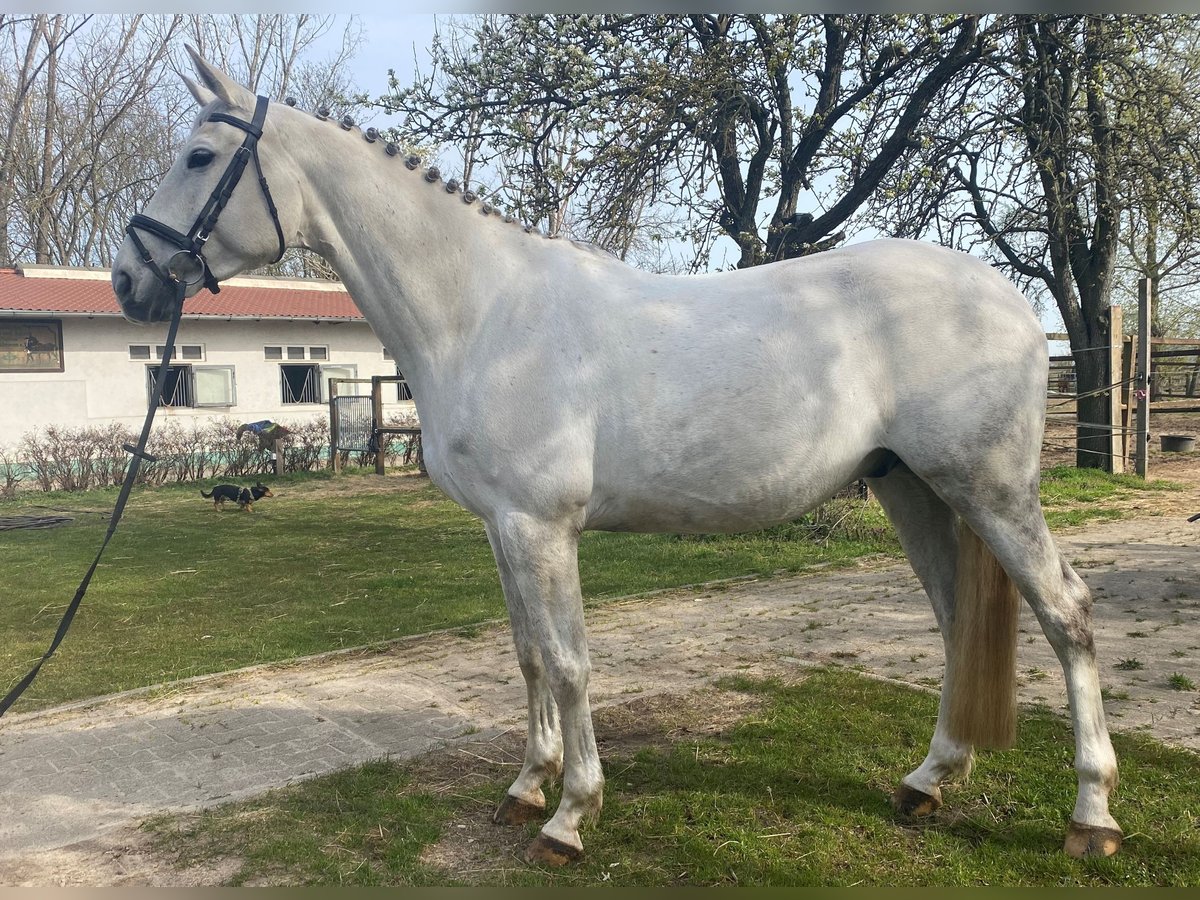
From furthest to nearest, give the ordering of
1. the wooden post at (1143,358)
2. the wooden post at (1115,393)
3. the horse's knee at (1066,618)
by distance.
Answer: the wooden post at (1115,393) → the wooden post at (1143,358) → the horse's knee at (1066,618)

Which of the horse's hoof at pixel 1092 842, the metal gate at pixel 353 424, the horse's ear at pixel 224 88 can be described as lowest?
the horse's hoof at pixel 1092 842

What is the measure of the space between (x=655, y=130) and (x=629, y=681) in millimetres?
5998

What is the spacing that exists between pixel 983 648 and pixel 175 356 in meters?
17.3

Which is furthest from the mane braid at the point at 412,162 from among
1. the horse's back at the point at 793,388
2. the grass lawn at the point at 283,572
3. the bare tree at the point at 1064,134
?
the bare tree at the point at 1064,134

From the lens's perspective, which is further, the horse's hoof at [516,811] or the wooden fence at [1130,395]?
the wooden fence at [1130,395]

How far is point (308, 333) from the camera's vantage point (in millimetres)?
18672

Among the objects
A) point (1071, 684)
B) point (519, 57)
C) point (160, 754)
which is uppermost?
point (519, 57)

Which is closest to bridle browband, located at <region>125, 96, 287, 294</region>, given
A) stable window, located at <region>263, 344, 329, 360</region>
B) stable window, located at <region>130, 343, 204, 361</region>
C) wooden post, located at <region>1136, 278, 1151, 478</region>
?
wooden post, located at <region>1136, 278, 1151, 478</region>

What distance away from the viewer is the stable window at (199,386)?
17047 mm

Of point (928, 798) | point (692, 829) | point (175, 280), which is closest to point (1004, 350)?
point (928, 798)

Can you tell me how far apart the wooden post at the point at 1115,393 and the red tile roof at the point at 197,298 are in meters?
11.7

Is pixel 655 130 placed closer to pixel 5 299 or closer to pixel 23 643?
pixel 23 643

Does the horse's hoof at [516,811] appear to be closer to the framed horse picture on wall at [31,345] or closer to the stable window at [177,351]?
the stable window at [177,351]

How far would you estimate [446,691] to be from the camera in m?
4.40
